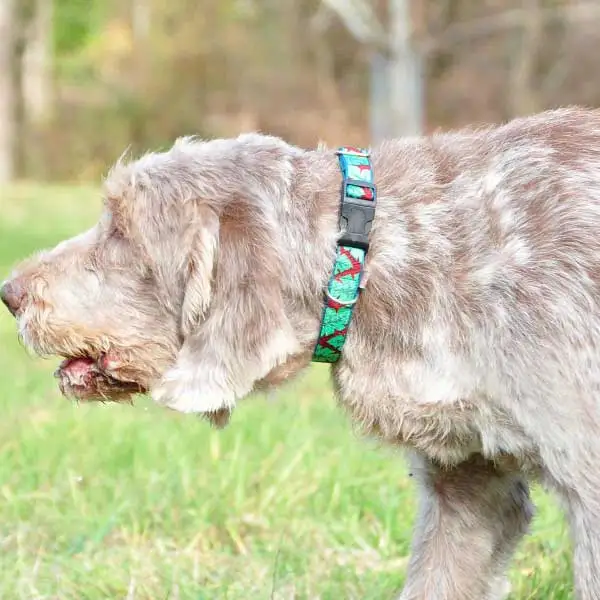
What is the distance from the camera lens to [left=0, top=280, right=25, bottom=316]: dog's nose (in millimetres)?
3482

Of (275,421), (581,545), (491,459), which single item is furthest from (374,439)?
(275,421)

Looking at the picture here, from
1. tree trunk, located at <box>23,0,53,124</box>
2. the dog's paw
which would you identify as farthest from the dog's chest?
tree trunk, located at <box>23,0,53,124</box>

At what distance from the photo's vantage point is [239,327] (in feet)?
10.5

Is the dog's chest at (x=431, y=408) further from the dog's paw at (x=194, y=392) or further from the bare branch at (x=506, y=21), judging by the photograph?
the bare branch at (x=506, y=21)

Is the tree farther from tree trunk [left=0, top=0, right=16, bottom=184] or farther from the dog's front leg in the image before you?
the dog's front leg

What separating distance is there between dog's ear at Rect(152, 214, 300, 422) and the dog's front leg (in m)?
0.68

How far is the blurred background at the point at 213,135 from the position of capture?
4.18 meters

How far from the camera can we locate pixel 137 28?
1316 inches

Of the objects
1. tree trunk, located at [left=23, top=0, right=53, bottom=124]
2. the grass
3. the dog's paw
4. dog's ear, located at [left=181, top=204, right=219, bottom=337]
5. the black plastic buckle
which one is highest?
the black plastic buckle

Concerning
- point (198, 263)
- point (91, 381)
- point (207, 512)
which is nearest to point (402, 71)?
point (207, 512)

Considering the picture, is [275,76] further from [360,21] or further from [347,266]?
[347,266]

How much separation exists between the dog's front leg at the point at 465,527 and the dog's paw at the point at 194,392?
71 cm

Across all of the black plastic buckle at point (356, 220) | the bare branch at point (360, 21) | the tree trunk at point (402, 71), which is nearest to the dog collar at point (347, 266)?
the black plastic buckle at point (356, 220)

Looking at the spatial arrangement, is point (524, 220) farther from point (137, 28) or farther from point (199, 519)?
point (137, 28)
